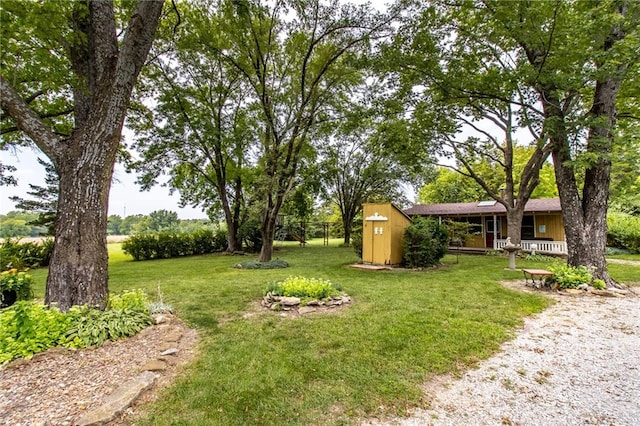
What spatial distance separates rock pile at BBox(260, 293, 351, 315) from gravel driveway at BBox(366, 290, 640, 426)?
247 centimetres

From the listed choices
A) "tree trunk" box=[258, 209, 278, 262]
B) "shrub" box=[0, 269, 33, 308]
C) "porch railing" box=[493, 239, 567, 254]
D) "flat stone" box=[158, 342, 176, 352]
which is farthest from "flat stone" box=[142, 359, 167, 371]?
"porch railing" box=[493, 239, 567, 254]

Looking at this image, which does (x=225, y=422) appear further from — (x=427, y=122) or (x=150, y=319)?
(x=427, y=122)

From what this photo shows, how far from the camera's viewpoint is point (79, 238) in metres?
3.51

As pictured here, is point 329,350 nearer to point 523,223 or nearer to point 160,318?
point 160,318

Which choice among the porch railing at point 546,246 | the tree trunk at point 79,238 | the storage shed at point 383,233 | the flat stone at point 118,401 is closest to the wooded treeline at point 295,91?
the tree trunk at point 79,238

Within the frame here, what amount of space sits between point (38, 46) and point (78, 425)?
643 centimetres

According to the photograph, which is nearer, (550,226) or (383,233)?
(383,233)

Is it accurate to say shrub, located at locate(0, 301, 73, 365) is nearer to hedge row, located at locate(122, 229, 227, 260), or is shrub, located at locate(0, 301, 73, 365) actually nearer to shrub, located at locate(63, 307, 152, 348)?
shrub, located at locate(63, 307, 152, 348)

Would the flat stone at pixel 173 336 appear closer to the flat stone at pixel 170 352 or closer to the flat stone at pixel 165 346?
the flat stone at pixel 165 346

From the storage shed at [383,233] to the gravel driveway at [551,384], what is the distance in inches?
200

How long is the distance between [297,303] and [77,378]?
2939 millimetres

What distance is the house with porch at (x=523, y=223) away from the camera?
13479 millimetres

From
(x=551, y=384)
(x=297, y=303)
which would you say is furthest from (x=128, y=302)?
(x=551, y=384)

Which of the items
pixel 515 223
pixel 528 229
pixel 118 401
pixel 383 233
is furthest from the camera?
pixel 528 229
